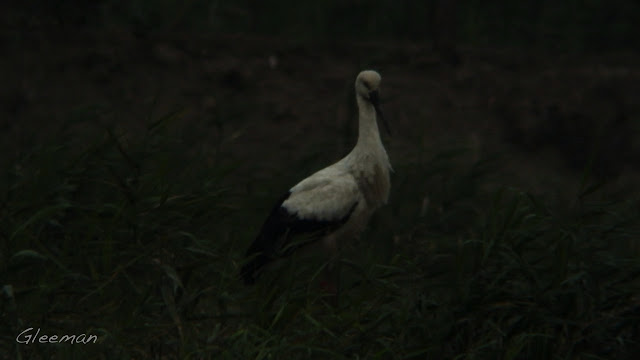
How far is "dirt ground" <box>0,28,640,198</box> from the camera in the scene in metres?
9.30

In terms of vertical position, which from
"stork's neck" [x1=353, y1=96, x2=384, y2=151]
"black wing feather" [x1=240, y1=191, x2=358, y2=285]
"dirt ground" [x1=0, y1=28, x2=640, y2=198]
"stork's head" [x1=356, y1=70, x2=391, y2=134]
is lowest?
"dirt ground" [x1=0, y1=28, x2=640, y2=198]

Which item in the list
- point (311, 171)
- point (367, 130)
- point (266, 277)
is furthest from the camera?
point (311, 171)

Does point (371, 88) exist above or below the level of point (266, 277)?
above

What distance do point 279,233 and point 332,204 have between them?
321 millimetres

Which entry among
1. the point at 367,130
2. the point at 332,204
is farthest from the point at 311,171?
the point at 332,204

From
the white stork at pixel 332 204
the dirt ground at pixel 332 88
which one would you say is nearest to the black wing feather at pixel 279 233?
the white stork at pixel 332 204

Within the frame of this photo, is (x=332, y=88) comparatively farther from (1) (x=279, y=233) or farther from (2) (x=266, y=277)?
(2) (x=266, y=277)

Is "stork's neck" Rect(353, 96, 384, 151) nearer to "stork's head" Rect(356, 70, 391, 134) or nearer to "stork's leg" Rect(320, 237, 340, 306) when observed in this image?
"stork's head" Rect(356, 70, 391, 134)

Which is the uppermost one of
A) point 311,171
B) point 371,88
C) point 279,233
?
point 371,88

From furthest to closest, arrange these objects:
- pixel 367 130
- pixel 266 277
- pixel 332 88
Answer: pixel 332 88
pixel 367 130
pixel 266 277

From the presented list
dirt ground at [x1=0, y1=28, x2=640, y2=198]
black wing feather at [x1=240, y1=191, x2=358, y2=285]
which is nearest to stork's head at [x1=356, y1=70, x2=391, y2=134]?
black wing feather at [x1=240, y1=191, x2=358, y2=285]

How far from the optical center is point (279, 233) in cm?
674

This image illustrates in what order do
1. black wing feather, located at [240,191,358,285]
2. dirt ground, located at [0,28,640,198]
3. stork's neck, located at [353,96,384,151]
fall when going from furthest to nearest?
1. dirt ground, located at [0,28,640,198]
2. stork's neck, located at [353,96,384,151]
3. black wing feather, located at [240,191,358,285]

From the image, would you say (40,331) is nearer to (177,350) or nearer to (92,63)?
(177,350)
